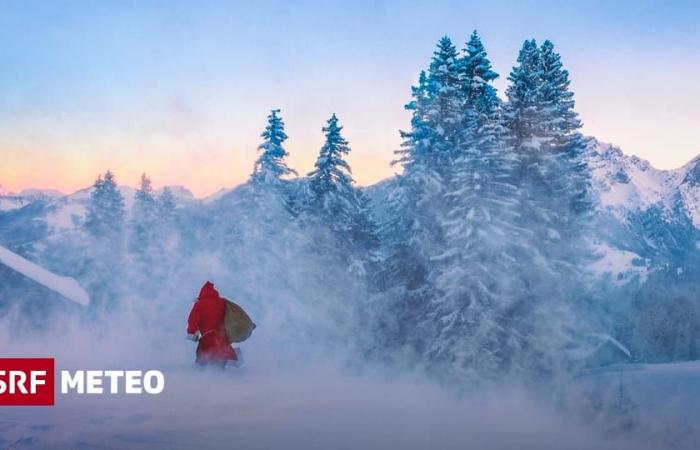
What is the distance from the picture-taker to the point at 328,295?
32312 mm

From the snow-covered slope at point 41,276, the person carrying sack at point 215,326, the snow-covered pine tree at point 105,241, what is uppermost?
the snow-covered pine tree at point 105,241

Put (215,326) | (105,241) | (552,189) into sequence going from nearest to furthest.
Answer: (215,326), (552,189), (105,241)

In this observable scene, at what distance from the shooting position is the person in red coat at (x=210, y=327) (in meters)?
15.2

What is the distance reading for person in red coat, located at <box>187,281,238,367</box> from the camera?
1520 cm

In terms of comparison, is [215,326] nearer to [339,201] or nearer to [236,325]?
[236,325]

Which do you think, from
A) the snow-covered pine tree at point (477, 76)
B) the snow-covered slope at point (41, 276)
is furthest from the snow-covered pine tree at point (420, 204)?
the snow-covered slope at point (41, 276)

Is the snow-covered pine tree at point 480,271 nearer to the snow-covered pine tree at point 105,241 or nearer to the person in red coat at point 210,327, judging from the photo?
the person in red coat at point 210,327

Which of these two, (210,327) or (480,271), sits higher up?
(480,271)

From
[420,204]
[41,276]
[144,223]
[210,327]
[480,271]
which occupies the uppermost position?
[144,223]

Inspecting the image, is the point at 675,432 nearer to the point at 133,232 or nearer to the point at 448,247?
the point at 448,247

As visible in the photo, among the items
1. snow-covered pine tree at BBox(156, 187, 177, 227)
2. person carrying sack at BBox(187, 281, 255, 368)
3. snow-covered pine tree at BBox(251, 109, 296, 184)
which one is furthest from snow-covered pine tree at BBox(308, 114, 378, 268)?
snow-covered pine tree at BBox(156, 187, 177, 227)

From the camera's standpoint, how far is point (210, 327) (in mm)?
15352

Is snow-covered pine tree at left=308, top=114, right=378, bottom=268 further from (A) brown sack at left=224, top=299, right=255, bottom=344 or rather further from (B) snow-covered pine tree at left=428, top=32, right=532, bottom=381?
(A) brown sack at left=224, top=299, right=255, bottom=344

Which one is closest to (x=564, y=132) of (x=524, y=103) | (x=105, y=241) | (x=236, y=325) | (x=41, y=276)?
(x=524, y=103)
